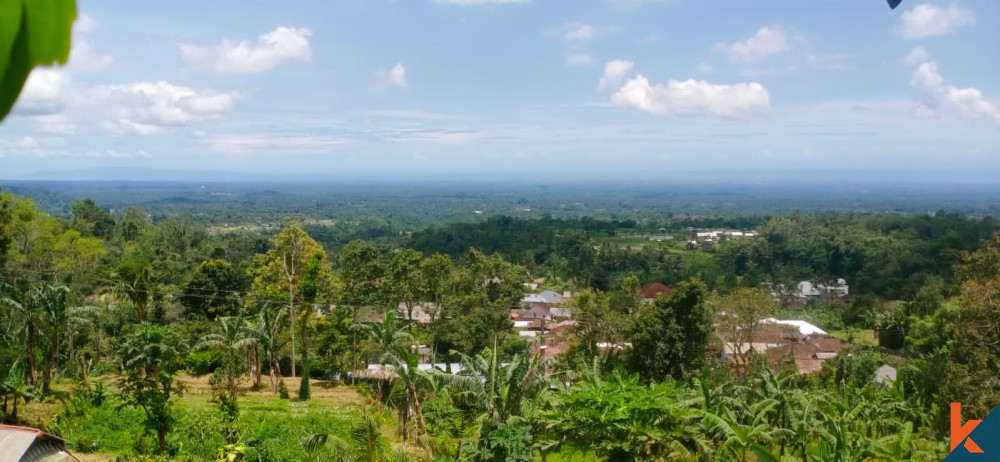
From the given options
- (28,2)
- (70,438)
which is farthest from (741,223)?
(28,2)

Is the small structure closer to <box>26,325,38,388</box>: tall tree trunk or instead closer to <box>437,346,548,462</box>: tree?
<box>437,346,548,462</box>: tree

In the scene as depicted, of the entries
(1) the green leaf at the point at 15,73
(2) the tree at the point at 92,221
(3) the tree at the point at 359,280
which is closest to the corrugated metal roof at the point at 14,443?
(1) the green leaf at the point at 15,73

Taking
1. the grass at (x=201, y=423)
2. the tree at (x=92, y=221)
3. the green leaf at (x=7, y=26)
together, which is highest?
the green leaf at (x=7, y=26)

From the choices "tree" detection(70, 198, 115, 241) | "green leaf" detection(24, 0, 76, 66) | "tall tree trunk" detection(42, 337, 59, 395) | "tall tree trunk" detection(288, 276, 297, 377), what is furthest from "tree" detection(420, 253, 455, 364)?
"tree" detection(70, 198, 115, 241)

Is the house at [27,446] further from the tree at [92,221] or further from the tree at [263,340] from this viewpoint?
the tree at [92,221]

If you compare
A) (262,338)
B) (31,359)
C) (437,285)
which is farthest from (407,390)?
(437,285)

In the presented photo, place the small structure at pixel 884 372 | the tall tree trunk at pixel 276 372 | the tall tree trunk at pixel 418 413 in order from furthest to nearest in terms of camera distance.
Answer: the small structure at pixel 884 372 → the tall tree trunk at pixel 276 372 → the tall tree trunk at pixel 418 413

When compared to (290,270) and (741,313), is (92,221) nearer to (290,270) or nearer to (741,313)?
(290,270)
